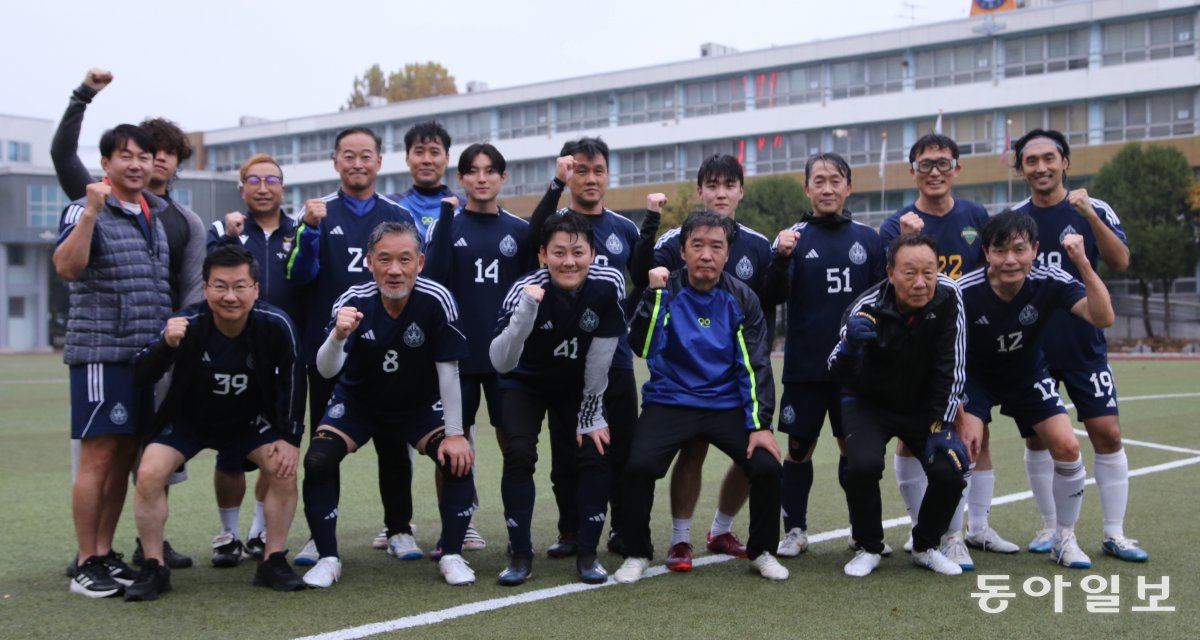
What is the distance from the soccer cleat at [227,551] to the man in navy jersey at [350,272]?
35 cm

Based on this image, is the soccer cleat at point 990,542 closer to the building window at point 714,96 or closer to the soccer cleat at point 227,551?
the soccer cleat at point 227,551

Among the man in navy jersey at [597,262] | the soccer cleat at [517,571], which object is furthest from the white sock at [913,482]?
the soccer cleat at [517,571]

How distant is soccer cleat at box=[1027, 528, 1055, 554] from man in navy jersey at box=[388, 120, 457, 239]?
3886 millimetres

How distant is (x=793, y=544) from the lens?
6062mm

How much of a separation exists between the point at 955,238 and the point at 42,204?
2240 inches

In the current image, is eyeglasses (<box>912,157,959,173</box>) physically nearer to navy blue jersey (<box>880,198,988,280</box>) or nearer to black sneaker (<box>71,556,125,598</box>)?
navy blue jersey (<box>880,198,988,280</box>)

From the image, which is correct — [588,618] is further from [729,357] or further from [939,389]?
[939,389]

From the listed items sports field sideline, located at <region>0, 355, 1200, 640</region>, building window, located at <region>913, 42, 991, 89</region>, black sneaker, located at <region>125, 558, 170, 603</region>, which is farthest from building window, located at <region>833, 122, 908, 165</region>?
black sneaker, located at <region>125, 558, 170, 603</region>

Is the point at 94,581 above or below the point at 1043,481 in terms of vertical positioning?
below

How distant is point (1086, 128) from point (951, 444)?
42.9 meters

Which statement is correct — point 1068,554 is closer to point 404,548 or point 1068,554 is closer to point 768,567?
point 768,567

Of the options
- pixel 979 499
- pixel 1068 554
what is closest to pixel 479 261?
pixel 979 499

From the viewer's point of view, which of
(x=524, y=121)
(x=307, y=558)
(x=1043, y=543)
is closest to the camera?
(x=307, y=558)

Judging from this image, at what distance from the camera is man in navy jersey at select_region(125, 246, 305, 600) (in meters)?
5.27
